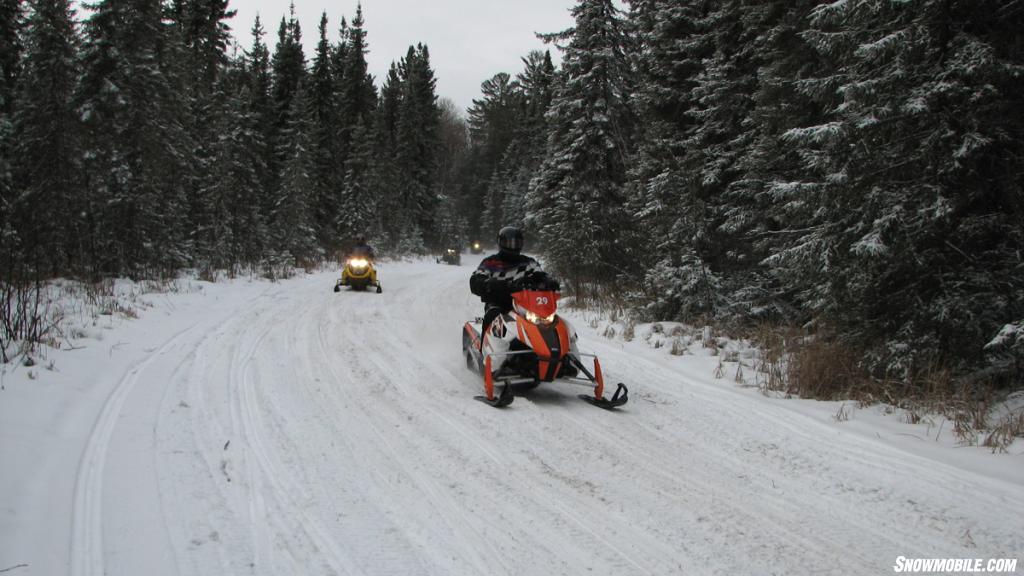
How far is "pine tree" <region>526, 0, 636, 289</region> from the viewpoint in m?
13.9

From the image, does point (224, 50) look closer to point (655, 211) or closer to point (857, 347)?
point (655, 211)

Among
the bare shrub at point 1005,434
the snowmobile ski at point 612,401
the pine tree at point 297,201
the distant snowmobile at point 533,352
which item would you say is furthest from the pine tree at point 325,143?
the bare shrub at point 1005,434

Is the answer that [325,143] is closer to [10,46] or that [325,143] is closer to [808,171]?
[10,46]

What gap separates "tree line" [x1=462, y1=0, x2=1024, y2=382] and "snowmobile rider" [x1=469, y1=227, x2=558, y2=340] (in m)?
3.37

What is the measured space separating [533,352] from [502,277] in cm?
155

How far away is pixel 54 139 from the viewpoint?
1365 centimetres

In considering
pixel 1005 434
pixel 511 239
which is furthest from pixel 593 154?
pixel 1005 434

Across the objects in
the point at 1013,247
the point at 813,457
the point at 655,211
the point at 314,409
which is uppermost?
the point at 655,211

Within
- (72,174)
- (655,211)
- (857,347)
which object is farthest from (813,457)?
(72,174)

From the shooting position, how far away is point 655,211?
1052 cm

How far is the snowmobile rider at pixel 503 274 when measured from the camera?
694 centimetres

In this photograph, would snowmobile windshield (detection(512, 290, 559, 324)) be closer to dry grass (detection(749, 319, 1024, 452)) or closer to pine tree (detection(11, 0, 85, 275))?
dry grass (detection(749, 319, 1024, 452))

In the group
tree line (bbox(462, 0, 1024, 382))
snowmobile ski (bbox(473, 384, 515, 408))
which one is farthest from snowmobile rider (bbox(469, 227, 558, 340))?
tree line (bbox(462, 0, 1024, 382))

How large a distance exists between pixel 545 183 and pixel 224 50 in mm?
27537
